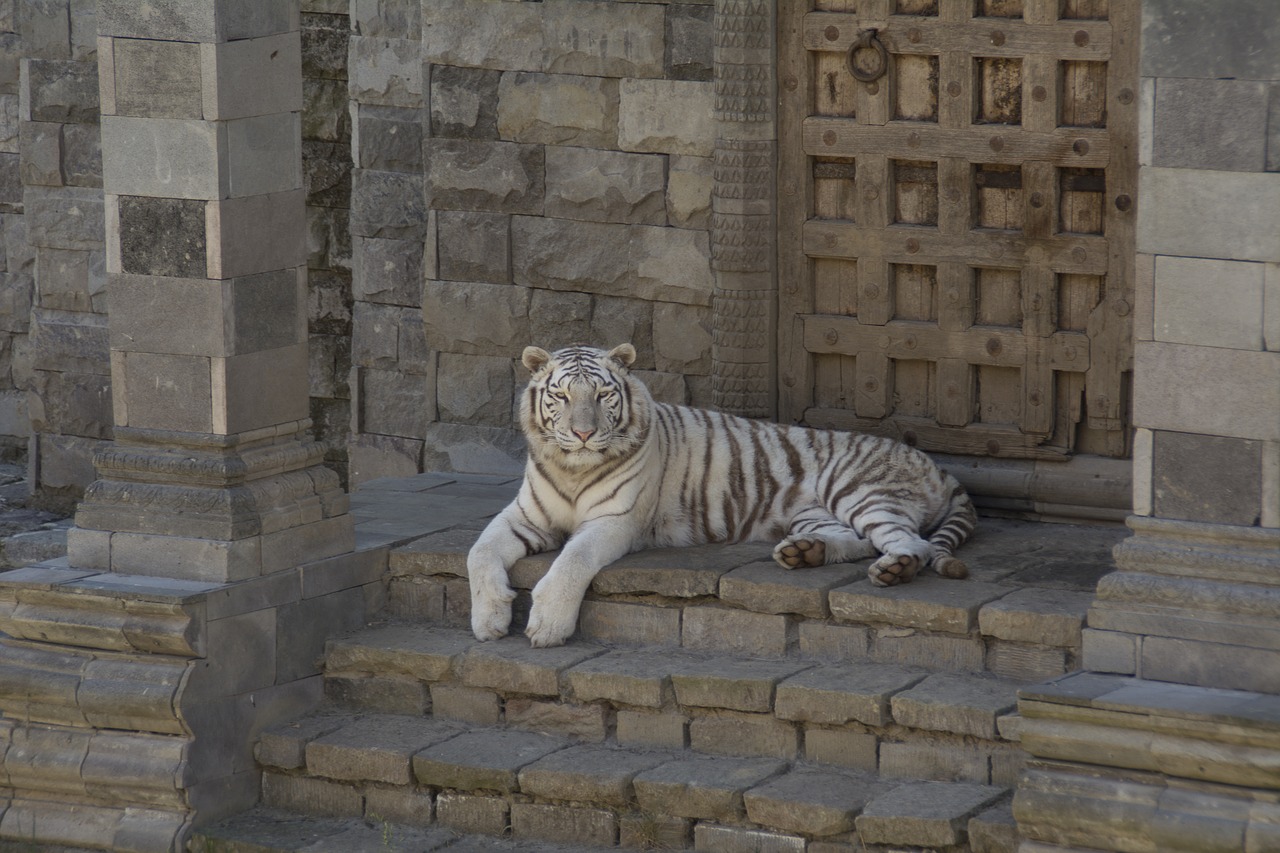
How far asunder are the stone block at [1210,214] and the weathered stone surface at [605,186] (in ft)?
9.97

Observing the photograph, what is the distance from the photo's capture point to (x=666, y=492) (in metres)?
7.70

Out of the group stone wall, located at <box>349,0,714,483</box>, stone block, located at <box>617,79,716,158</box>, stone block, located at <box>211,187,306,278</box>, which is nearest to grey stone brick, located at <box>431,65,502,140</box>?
stone wall, located at <box>349,0,714,483</box>

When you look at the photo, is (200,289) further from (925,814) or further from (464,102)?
(925,814)

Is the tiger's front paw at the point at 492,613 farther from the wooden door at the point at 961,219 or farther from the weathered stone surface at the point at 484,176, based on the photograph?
the weathered stone surface at the point at 484,176

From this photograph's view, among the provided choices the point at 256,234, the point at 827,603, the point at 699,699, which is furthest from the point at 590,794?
the point at 256,234

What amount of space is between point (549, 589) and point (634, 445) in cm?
72

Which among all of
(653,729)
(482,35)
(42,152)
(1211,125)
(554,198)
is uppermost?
(482,35)

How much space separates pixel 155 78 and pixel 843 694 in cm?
317

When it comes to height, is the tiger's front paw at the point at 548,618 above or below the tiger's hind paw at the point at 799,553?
below

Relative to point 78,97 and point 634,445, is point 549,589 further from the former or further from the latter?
point 78,97

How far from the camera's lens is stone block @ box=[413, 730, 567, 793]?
263 inches

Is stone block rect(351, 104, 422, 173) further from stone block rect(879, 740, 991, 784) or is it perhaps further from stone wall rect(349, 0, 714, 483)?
stone block rect(879, 740, 991, 784)

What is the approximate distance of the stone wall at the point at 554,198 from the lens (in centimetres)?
841

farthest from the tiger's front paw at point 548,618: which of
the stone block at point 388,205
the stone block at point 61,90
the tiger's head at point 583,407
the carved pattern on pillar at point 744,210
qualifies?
the stone block at point 61,90
